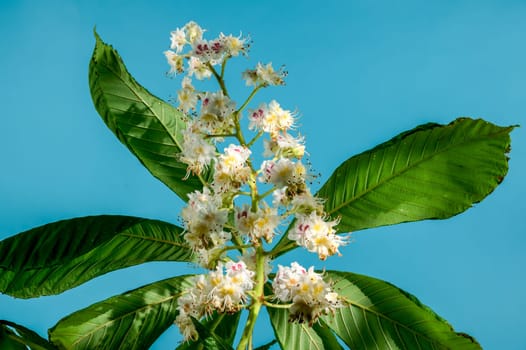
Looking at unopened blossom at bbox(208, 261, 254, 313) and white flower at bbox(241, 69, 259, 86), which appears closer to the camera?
unopened blossom at bbox(208, 261, 254, 313)

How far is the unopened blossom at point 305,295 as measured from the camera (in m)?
1.42

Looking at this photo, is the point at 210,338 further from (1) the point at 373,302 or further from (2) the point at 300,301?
(1) the point at 373,302

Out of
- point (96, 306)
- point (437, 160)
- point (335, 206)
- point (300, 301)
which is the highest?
point (437, 160)

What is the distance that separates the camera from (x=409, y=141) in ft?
5.63

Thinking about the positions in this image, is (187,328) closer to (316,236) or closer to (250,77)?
(316,236)

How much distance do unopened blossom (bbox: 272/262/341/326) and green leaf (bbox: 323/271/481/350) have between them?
0.26 m

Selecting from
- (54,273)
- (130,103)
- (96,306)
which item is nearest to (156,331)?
(96,306)

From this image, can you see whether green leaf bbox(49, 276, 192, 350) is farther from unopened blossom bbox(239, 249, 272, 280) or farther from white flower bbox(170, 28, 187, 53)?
white flower bbox(170, 28, 187, 53)

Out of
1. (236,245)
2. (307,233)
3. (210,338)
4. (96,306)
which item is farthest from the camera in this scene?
(96,306)

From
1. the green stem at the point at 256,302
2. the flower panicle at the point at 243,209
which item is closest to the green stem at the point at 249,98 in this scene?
the flower panicle at the point at 243,209

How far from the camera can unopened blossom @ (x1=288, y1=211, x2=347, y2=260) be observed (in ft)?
4.98

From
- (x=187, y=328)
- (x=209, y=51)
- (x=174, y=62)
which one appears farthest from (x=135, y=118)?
(x=187, y=328)

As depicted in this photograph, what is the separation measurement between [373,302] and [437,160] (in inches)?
16.2

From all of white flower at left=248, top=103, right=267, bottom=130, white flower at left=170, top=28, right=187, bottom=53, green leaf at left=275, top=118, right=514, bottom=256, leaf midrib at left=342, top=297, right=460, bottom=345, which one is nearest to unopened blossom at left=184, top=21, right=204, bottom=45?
white flower at left=170, top=28, right=187, bottom=53
